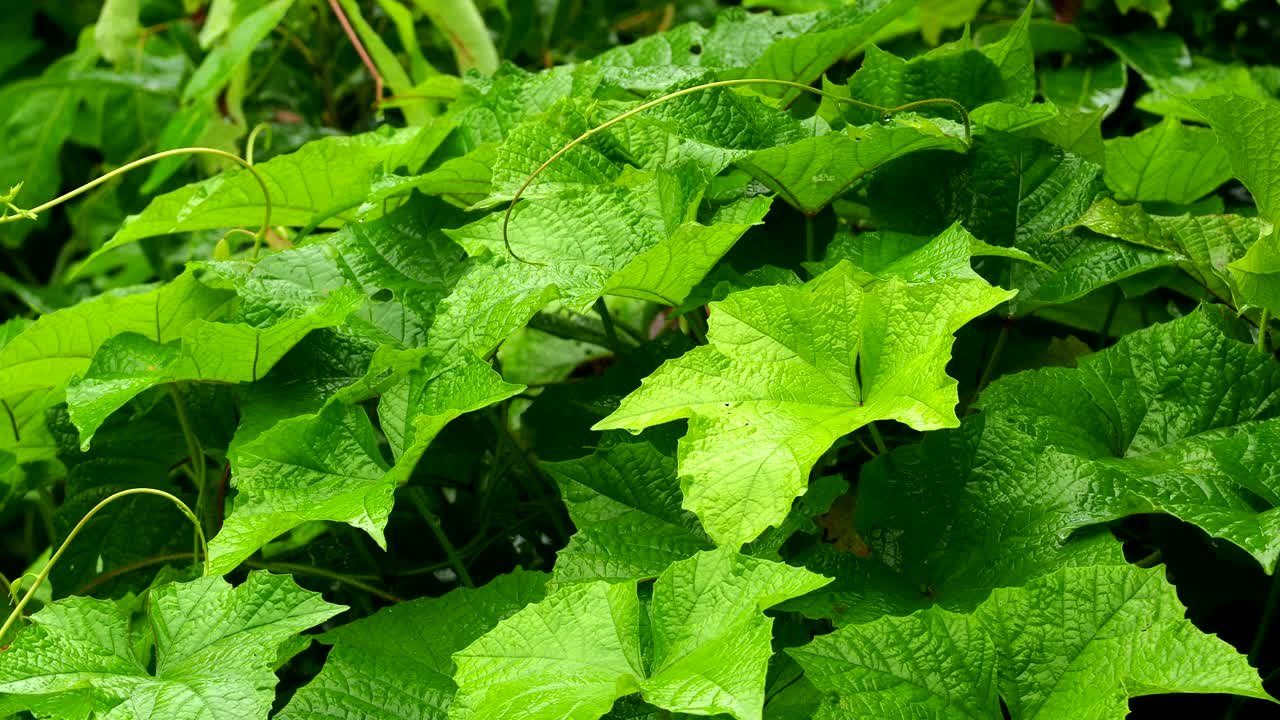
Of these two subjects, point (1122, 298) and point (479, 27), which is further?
point (479, 27)

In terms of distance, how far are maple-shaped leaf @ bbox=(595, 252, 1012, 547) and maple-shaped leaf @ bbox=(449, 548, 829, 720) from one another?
0.03m

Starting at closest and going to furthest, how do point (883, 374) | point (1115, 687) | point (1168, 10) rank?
1. point (1115, 687)
2. point (883, 374)
3. point (1168, 10)

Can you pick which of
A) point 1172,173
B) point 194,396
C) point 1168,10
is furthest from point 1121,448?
point 1168,10

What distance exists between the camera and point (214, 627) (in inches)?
28.9

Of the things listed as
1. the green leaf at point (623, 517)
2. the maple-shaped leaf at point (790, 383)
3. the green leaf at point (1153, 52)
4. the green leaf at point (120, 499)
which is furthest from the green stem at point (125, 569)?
the green leaf at point (1153, 52)

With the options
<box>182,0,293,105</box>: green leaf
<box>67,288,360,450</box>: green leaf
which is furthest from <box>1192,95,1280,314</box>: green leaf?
<box>182,0,293,105</box>: green leaf

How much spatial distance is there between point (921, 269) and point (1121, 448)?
18cm

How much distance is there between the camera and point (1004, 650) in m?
0.64

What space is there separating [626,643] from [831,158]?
1.33ft

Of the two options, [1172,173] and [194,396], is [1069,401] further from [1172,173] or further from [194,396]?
[194,396]

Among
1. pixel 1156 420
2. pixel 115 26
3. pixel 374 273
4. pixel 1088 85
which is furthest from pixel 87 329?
pixel 1088 85

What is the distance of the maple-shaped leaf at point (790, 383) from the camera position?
63cm

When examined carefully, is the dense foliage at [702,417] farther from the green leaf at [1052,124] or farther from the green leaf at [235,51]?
the green leaf at [235,51]

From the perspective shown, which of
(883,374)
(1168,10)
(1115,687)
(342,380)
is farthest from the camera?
(1168,10)
